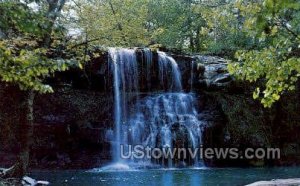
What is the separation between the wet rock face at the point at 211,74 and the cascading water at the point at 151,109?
1.14 metres

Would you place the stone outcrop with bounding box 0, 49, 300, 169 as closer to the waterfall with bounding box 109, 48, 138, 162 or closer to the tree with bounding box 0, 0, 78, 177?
the waterfall with bounding box 109, 48, 138, 162

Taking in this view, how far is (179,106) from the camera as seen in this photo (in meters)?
22.4

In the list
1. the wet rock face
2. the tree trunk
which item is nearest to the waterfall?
the wet rock face

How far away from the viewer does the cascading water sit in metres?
21.0

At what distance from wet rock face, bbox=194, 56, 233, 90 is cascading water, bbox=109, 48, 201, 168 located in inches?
44.9

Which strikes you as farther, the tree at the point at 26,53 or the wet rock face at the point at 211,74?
the wet rock face at the point at 211,74

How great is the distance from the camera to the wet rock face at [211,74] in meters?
23.1

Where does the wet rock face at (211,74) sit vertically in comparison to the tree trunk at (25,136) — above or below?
above

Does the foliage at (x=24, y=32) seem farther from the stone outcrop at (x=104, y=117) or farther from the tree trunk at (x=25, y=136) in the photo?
the stone outcrop at (x=104, y=117)

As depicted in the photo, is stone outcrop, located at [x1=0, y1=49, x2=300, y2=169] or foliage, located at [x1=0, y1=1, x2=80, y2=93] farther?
stone outcrop, located at [x1=0, y1=49, x2=300, y2=169]

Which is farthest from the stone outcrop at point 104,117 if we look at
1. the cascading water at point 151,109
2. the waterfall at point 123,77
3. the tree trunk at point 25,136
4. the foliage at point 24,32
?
the foliage at point 24,32

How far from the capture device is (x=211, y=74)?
77.4 feet

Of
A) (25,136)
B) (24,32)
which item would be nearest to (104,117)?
(25,136)

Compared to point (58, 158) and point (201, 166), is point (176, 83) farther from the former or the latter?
point (58, 158)
